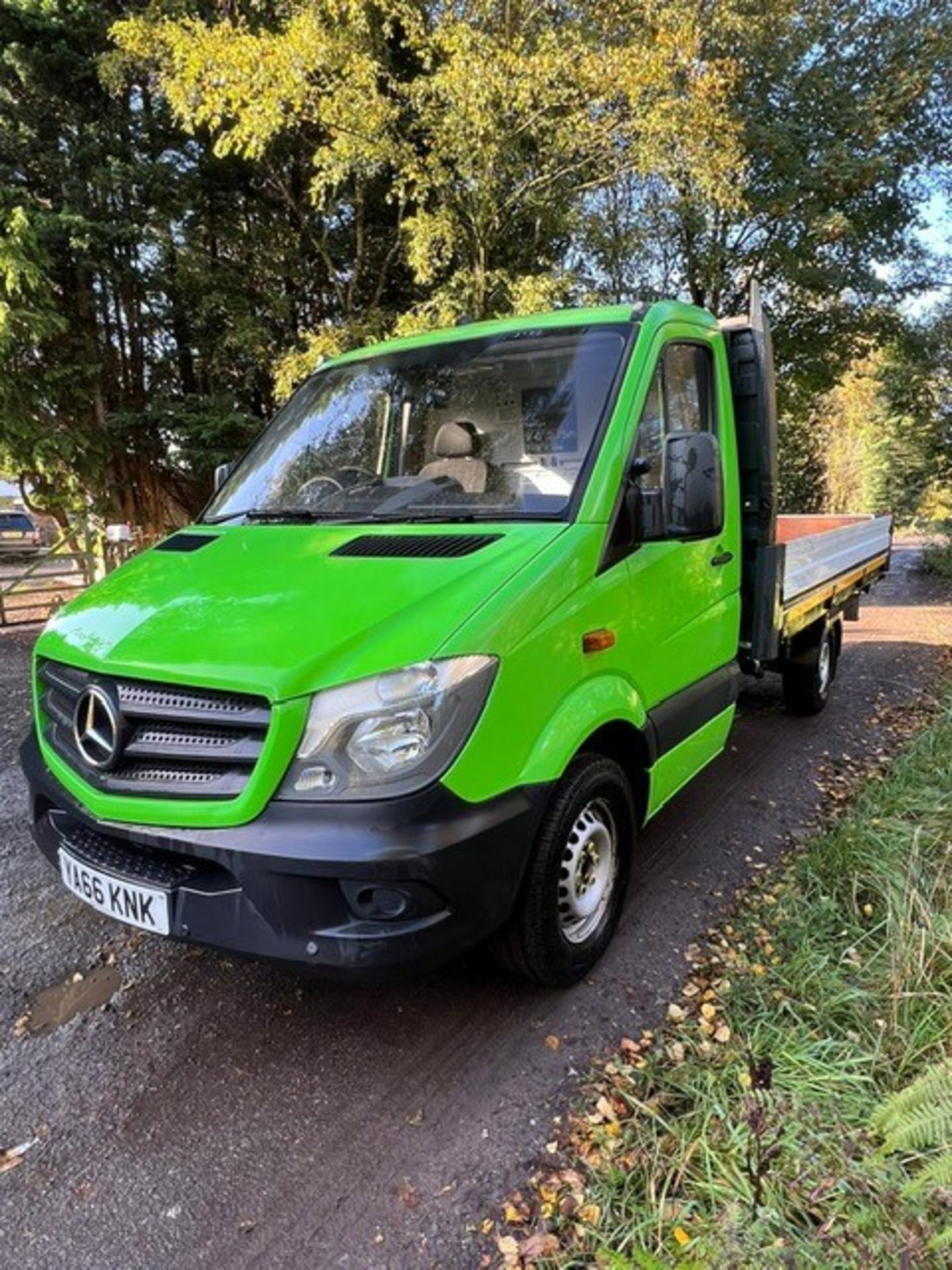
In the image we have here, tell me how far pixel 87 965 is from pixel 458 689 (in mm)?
2025

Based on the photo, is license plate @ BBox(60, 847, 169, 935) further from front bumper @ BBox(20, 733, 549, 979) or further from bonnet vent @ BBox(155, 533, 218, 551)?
bonnet vent @ BBox(155, 533, 218, 551)

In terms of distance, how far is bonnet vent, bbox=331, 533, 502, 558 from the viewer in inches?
94.7

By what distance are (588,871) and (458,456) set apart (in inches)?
66.3

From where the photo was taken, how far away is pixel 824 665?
5.91m

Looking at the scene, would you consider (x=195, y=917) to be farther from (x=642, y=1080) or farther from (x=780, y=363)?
(x=780, y=363)

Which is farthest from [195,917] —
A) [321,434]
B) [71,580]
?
[71,580]

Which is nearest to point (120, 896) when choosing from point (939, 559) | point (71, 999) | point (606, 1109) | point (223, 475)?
point (71, 999)

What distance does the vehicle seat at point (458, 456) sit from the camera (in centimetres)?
304

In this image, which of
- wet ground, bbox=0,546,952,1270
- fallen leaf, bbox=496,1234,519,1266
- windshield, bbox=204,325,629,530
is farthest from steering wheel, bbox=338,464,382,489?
fallen leaf, bbox=496,1234,519,1266

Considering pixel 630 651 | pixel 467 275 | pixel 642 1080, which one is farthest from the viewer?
pixel 467 275

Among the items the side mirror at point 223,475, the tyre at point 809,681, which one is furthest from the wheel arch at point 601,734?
the tyre at point 809,681

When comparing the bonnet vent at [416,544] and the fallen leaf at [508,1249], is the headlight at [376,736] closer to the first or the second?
the bonnet vent at [416,544]

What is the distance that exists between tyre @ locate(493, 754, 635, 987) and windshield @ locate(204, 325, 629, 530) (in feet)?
3.03

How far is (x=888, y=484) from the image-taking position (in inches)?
1109
